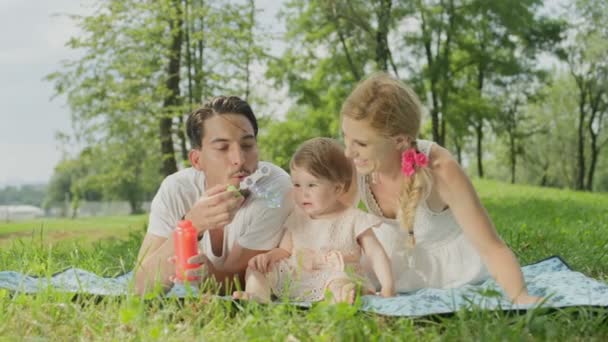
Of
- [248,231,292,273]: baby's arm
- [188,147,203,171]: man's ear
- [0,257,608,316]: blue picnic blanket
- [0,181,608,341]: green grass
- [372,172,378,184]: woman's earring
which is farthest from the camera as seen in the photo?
[372,172,378,184]: woman's earring

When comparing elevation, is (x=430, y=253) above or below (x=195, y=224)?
below

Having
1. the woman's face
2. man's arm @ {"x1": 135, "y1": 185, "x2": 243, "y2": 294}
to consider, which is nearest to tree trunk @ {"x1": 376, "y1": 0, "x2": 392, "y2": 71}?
the woman's face

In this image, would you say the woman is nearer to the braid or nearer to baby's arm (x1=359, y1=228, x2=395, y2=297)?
the braid

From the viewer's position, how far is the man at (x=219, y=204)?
11.4 feet

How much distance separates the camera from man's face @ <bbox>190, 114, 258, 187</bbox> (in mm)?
3625

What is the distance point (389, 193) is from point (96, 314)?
67.7 inches

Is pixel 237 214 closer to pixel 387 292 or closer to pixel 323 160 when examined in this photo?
pixel 323 160

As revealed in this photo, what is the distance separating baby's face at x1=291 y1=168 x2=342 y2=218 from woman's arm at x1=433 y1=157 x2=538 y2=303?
0.56 m

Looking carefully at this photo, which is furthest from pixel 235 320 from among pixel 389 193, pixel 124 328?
pixel 389 193

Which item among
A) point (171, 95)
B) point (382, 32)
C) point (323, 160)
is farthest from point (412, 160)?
point (382, 32)

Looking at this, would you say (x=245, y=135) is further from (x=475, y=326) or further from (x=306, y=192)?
(x=475, y=326)

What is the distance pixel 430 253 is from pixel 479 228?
574 mm

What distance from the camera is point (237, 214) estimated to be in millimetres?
3809

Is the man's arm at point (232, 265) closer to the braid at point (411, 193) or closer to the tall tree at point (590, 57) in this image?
the braid at point (411, 193)
